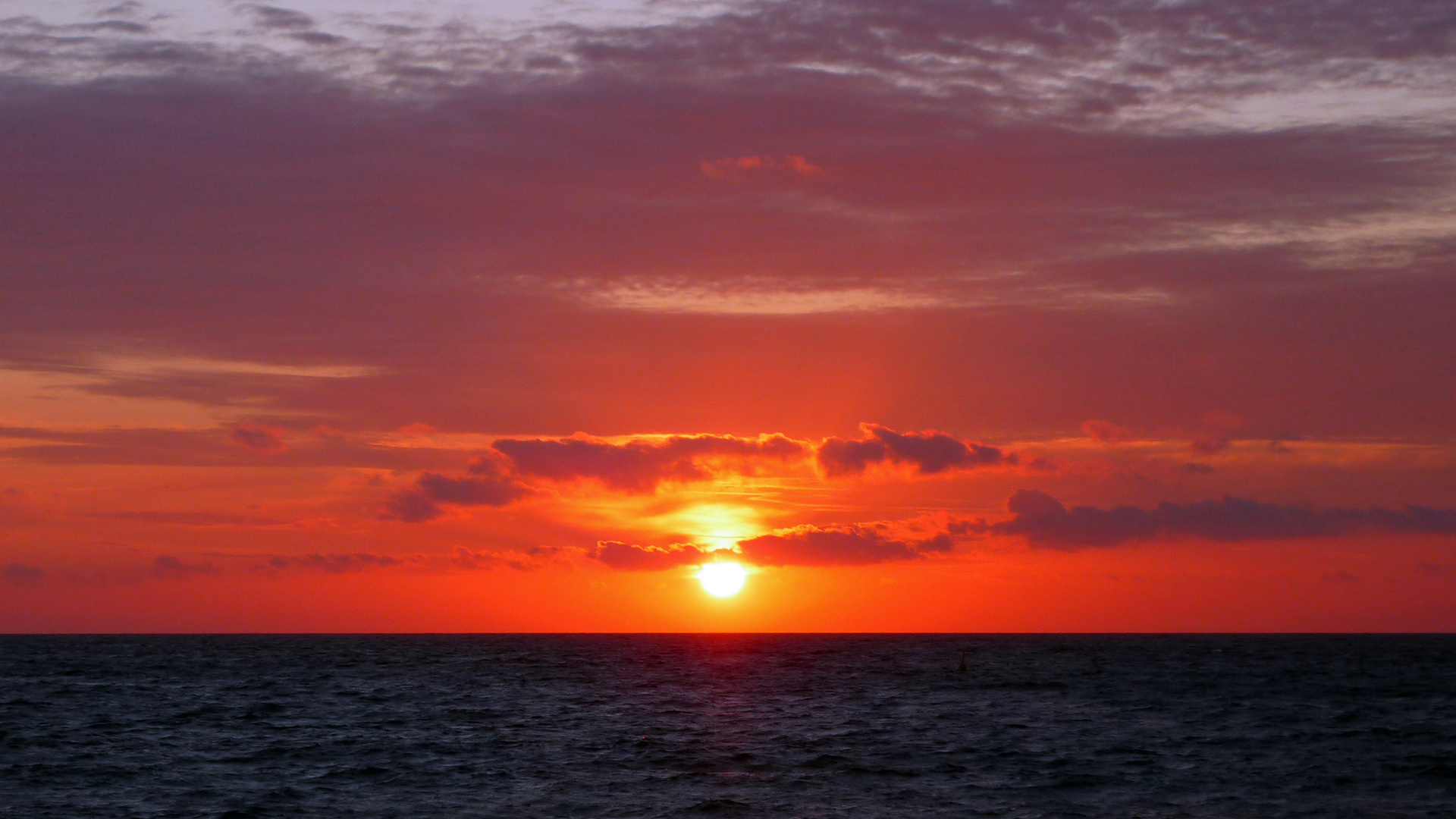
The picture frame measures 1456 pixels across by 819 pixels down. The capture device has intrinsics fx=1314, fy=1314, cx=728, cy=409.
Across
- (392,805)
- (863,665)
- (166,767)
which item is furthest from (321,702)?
(863,665)

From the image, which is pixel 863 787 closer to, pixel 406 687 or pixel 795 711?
pixel 795 711

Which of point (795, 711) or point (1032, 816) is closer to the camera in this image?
point (1032, 816)

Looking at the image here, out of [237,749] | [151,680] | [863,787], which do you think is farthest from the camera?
[151,680]

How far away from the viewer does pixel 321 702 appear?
3890 inches

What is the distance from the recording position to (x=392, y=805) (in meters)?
52.2

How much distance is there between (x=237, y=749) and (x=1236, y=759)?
50843 millimetres

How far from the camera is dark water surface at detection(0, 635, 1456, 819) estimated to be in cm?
5266

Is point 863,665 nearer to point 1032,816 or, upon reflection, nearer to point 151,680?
point 151,680

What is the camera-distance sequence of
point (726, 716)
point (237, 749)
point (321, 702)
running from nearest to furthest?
point (237, 749) < point (726, 716) < point (321, 702)

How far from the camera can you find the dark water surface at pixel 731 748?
52656 mm

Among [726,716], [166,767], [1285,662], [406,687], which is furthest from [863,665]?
[166,767]

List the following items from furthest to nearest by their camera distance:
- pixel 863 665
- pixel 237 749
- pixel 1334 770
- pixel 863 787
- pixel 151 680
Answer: pixel 863 665 → pixel 151 680 → pixel 237 749 → pixel 1334 770 → pixel 863 787

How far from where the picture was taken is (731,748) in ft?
226

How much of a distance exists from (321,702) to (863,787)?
5665cm
